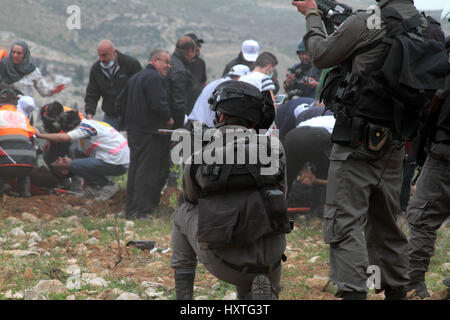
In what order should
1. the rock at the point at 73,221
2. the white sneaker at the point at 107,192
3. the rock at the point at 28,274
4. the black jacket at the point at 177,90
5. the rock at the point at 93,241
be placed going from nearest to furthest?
the rock at the point at 28,274
the rock at the point at 93,241
the rock at the point at 73,221
the black jacket at the point at 177,90
the white sneaker at the point at 107,192

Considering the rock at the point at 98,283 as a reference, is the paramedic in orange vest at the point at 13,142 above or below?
above

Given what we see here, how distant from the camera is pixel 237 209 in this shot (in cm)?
328

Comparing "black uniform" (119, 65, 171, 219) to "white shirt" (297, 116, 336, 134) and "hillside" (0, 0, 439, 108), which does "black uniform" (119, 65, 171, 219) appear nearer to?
"white shirt" (297, 116, 336, 134)

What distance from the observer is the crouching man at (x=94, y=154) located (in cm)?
884

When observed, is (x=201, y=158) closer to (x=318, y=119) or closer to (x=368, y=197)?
(x=368, y=197)

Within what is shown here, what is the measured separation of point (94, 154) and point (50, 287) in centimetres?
471

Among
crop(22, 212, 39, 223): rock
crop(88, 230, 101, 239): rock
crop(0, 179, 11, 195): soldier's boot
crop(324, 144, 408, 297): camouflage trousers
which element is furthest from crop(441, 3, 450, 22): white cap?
crop(0, 179, 11, 195): soldier's boot

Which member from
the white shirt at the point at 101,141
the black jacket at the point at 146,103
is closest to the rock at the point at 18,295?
the black jacket at the point at 146,103

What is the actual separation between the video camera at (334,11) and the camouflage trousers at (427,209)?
3.48 feet

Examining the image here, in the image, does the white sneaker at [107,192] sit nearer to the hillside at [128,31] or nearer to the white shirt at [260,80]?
the white shirt at [260,80]

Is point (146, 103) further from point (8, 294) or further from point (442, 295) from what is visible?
point (442, 295)

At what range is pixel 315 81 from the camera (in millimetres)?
8570
